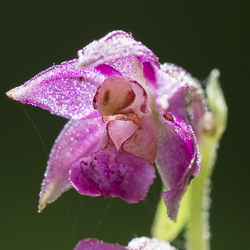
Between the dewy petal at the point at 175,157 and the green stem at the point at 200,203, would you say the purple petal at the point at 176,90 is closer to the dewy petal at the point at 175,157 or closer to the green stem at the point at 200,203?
the dewy petal at the point at 175,157

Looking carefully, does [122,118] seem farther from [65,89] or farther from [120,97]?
[65,89]

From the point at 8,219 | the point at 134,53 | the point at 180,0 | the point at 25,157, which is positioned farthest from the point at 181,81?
the point at 180,0

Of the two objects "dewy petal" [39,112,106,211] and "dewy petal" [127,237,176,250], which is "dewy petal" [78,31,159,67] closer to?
"dewy petal" [39,112,106,211]

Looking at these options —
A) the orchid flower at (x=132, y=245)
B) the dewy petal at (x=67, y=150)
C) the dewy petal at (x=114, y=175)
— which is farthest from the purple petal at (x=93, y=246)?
the dewy petal at (x=67, y=150)


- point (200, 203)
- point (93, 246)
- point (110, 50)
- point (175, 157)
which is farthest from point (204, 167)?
point (110, 50)

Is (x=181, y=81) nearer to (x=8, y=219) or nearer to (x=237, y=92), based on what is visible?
(x=8, y=219)
